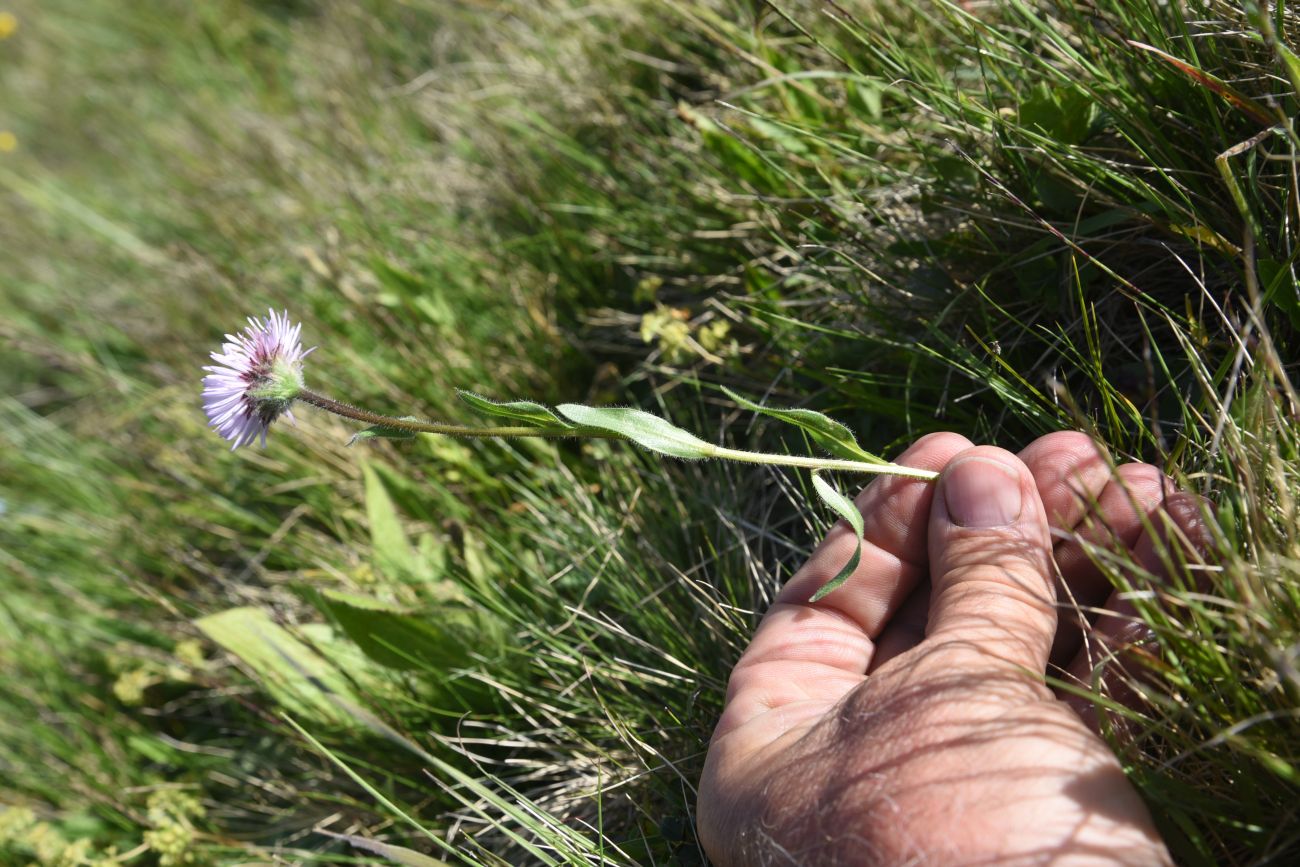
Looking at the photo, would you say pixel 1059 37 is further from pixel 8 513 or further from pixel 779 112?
pixel 8 513

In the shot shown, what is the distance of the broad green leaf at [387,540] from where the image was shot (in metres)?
1.83

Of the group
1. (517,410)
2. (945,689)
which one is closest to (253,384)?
(517,410)

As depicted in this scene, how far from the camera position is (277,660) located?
1788 mm

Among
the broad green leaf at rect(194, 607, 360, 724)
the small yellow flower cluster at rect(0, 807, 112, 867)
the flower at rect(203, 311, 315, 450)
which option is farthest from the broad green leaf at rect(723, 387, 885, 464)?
the small yellow flower cluster at rect(0, 807, 112, 867)

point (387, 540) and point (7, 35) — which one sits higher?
point (7, 35)

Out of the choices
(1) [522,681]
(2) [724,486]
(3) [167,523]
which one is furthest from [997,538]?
(3) [167,523]

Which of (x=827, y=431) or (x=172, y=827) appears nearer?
(x=827, y=431)

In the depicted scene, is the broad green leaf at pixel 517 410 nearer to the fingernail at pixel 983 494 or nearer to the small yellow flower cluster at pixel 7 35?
the fingernail at pixel 983 494

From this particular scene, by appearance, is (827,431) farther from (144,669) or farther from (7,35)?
(7,35)

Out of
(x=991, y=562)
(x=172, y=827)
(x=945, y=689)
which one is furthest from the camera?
(x=172, y=827)

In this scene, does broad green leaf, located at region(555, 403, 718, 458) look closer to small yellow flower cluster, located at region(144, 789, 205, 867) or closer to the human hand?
the human hand

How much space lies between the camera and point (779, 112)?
1913 millimetres

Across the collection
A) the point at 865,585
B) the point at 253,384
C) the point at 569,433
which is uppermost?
the point at 253,384

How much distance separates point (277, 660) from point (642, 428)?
917 mm
